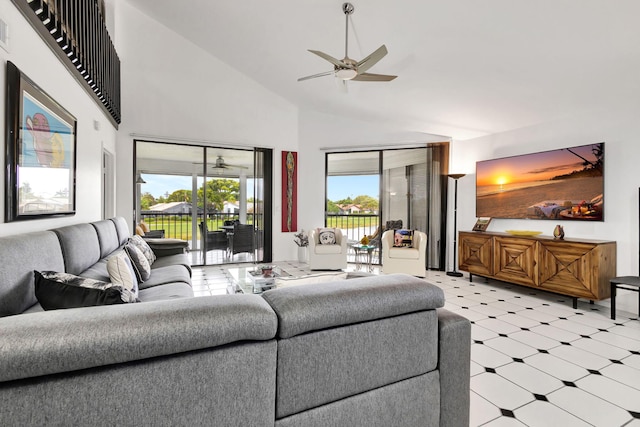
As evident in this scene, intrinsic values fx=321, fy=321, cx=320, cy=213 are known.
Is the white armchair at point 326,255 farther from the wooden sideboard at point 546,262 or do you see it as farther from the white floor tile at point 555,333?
the white floor tile at point 555,333

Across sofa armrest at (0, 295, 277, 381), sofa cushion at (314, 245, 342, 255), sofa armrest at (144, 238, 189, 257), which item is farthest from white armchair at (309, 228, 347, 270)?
sofa armrest at (0, 295, 277, 381)

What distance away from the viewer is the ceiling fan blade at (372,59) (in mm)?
2914

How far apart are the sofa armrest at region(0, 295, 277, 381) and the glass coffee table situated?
177 cm

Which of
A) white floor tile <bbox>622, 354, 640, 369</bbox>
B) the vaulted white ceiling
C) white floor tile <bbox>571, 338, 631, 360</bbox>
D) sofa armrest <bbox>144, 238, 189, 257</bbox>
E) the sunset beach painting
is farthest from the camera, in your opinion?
sofa armrest <bbox>144, 238, 189, 257</bbox>

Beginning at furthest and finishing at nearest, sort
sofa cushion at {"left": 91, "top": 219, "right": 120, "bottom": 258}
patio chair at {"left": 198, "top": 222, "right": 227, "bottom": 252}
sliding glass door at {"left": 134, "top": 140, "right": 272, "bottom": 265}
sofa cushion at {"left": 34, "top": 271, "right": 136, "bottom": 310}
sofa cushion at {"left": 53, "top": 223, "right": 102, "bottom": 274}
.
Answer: patio chair at {"left": 198, "top": 222, "right": 227, "bottom": 252}
sliding glass door at {"left": 134, "top": 140, "right": 272, "bottom": 265}
sofa cushion at {"left": 91, "top": 219, "right": 120, "bottom": 258}
sofa cushion at {"left": 53, "top": 223, "right": 102, "bottom": 274}
sofa cushion at {"left": 34, "top": 271, "right": 136, "bottom": 310}

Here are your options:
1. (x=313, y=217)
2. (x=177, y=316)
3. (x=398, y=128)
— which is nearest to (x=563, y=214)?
(x=398, y=128)

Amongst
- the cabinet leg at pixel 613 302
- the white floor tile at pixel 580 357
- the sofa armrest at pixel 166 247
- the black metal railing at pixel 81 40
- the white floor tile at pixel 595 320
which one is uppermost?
the black metal railing at pixel 81 40

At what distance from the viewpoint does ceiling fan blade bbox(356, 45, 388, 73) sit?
9.56 ft

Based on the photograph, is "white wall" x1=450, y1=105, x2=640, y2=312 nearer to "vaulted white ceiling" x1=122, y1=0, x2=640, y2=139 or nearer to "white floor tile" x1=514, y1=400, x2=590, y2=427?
"vaulted white ceiling" x1=122, y1=0, x2=640, y2=139

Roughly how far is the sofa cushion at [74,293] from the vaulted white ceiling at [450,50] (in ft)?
10.6

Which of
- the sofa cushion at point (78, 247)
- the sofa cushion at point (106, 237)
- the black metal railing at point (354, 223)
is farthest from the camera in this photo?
the black metal railing at point (354, 223)

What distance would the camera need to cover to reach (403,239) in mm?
5465

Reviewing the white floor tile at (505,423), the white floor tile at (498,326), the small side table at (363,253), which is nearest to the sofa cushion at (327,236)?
the small side table at (363,253)

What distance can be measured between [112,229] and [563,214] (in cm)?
537
